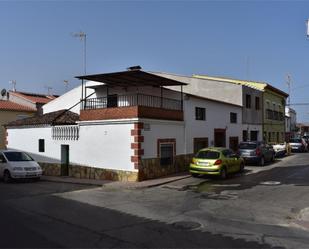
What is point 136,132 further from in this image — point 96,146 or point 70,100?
point 70,100

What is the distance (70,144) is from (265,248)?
55.1 ft

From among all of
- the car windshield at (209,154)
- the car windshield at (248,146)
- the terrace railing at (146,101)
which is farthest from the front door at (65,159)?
the car windshield at (248,146)

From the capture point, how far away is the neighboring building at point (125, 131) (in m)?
19.8

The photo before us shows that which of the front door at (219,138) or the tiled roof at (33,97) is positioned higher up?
the tiled roof at (33,97)

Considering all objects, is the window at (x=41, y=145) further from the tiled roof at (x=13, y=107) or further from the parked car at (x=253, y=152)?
the tiled roof at (x=13, y=107)

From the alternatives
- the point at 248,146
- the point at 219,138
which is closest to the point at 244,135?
the point at 219,138

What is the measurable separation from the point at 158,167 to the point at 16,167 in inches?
280

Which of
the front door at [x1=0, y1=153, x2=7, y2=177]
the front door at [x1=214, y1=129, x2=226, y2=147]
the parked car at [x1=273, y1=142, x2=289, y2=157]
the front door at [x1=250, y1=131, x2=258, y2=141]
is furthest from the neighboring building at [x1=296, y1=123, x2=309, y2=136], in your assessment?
the front door at [x1=0, y1=153, x2=7, y2=177]

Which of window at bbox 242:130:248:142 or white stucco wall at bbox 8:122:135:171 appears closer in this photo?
white stucco wall at bbox 8:122:135:171

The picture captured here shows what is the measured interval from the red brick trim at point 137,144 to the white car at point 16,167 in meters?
5.20

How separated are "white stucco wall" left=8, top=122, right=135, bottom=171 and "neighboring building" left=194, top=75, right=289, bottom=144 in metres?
20.0

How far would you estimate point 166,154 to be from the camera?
2197cm

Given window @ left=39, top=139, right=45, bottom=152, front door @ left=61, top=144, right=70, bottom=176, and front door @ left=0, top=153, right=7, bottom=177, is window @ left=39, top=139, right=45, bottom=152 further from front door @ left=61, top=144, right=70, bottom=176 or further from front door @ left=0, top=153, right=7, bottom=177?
front door @ left=0, top=153, right=7, bottom=177

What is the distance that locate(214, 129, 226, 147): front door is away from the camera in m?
28.3
